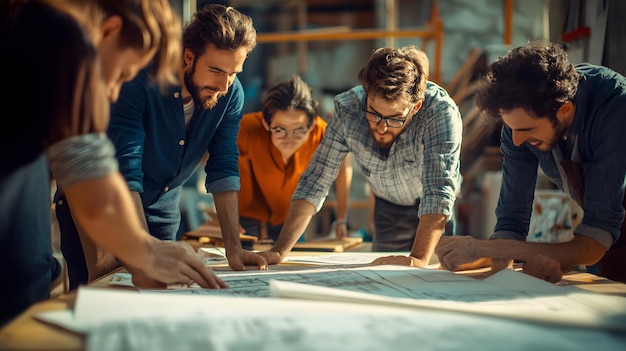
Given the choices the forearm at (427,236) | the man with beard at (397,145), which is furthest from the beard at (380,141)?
the forearm at (427,236)

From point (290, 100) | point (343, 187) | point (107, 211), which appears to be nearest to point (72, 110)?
point (107, 211)

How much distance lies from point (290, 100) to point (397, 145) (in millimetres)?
801

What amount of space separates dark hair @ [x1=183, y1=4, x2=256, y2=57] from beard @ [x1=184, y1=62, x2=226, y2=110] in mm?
73

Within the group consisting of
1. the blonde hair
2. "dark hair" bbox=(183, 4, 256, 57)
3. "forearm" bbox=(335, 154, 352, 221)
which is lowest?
"forearm" bbox=(335, 154, 352, 221)

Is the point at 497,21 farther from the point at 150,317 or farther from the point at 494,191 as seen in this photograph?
the point at 150,317

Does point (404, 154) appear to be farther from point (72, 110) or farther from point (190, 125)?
point (72, 110)

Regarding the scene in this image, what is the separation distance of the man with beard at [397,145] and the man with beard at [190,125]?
1.01 ft

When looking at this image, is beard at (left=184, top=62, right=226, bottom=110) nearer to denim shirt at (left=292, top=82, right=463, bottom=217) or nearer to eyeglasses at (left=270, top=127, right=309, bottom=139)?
denim shirt at (left=292, top=82, right=463, bottom=217)

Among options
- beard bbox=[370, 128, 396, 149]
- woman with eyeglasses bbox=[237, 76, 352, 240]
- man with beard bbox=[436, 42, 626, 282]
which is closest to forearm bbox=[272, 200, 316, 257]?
beard bbox=[370, 128, 396, 149]

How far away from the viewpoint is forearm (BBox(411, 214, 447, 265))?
1.91m

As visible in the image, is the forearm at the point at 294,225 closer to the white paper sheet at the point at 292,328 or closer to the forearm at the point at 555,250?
the forearm at the point at 555,250

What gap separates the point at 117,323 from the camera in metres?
0.95

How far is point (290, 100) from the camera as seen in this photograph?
307 cm

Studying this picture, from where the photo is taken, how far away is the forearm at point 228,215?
197 cm
